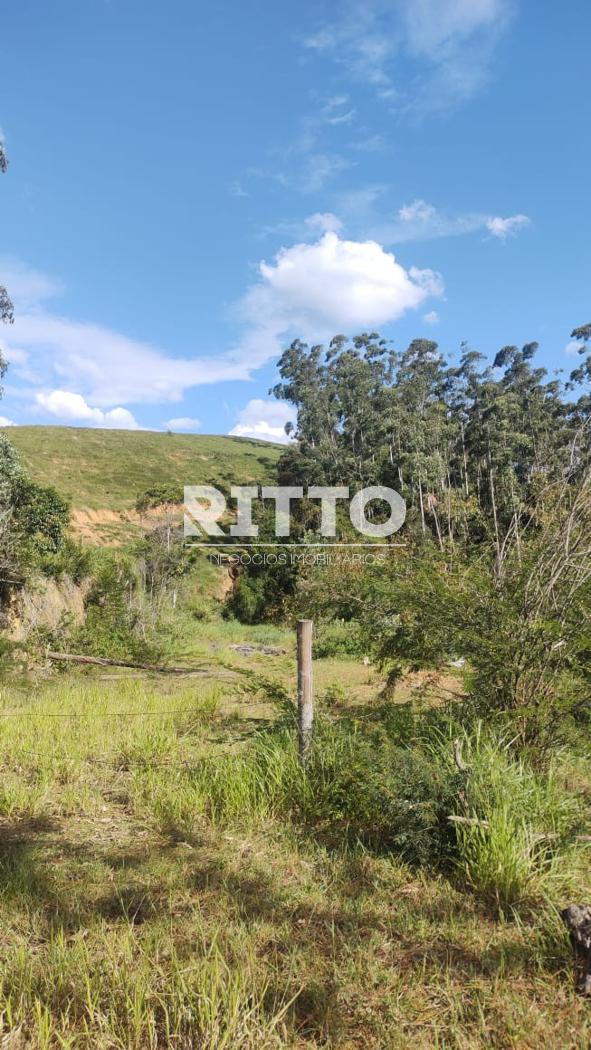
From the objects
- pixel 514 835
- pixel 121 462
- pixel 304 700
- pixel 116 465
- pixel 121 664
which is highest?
pixel 121 462

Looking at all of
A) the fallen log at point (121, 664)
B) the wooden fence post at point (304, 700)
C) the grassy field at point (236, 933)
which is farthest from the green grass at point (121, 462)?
the grassy field at point (236, 933)

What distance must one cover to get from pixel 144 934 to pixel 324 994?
83 cm

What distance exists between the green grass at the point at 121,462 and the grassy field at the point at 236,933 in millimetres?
29874

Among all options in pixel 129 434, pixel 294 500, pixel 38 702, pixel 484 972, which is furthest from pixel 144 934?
pixel 129 434

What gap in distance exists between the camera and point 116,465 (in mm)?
42469

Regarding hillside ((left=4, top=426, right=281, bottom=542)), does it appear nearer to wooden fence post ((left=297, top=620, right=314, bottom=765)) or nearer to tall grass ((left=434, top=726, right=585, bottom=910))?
wooden fence post ((left=297, top=620, right=314, bottom=765))

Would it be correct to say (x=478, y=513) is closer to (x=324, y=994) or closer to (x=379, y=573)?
(x=379, y=573)

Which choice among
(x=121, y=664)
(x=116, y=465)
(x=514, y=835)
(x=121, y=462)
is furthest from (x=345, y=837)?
(x=121, y=462)

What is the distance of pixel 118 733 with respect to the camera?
17.2 feet

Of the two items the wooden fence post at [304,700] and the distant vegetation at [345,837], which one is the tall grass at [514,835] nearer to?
→ the distant vegetation at [345,837]

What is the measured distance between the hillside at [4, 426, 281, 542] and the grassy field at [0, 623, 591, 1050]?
26.0 meters

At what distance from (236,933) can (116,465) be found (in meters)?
42.4

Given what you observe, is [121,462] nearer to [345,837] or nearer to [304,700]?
[304,700]

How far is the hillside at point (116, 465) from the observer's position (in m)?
32.5
